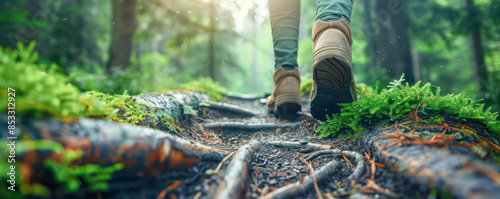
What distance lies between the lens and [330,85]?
1968 mm

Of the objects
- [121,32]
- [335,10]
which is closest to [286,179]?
[335,10]

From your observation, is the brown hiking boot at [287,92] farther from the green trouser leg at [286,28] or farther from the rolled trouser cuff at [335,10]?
the rolled trouser cuff at [335,10]

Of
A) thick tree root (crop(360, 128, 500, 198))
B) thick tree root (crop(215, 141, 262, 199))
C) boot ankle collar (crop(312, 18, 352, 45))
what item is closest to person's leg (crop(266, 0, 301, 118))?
boot ankle collar (crop(312, 18, 352, 45))

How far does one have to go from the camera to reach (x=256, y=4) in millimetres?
4531

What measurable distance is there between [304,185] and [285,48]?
197 cm

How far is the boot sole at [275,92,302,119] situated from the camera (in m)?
2.63

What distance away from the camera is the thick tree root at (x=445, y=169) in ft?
2.42

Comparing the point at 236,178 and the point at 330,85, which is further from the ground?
the point at 330,85

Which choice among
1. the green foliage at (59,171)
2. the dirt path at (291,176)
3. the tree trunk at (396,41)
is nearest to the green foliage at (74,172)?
the green foliage at (59,171)

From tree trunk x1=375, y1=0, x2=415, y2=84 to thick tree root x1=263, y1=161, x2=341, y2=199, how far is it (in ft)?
17.5

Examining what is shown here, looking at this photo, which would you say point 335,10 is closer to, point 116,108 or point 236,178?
point 236,178

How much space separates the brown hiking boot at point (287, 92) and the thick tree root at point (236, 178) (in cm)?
128

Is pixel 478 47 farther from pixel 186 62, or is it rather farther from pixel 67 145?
pixel 186 62

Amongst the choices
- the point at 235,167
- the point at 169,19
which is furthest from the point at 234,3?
the point at 235,167
